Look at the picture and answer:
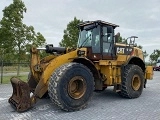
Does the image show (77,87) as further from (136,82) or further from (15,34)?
(15,34)

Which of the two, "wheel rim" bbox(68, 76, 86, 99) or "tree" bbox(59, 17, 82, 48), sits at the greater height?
"tree" bbox(59, 17, 82, 48)

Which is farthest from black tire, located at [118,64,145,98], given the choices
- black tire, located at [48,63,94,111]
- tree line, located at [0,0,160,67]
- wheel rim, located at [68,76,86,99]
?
tree line, located at [0,0,160,67]

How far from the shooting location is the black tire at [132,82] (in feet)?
27.8

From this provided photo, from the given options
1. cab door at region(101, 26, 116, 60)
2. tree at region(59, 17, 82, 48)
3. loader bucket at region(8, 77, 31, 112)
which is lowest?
loader bucket at region(8, 77, 31, 112)

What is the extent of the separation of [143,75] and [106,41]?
2.22m

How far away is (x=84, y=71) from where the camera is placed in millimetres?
7098

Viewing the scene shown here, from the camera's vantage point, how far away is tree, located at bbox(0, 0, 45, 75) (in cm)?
1759

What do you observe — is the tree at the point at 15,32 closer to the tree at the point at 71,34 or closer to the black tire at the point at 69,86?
the tree at the point at 71,34

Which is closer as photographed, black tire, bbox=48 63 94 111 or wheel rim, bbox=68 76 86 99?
black tire, bbox=48 63 94 111

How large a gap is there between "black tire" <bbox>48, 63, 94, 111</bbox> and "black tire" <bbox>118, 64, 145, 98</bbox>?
172 cm

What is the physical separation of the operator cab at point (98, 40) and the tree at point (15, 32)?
10309mm

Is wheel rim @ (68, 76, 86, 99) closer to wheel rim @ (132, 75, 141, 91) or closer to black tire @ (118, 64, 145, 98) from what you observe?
black tire @ (118, 64, 145, 98)

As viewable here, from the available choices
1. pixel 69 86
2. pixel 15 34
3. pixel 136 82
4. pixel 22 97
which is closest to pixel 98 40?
pixel 69 86

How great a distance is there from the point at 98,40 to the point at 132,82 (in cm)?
206
